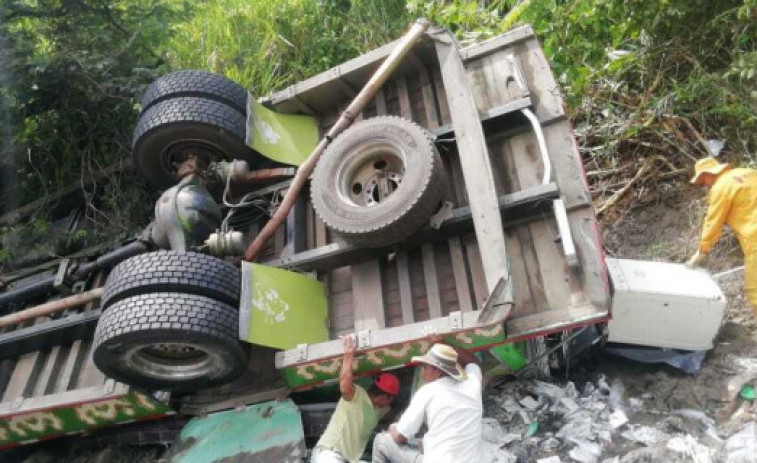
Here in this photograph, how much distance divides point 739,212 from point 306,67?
371cm

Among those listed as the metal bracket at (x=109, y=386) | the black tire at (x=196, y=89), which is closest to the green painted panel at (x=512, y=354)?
the metal bracket at (x=109, y=386)

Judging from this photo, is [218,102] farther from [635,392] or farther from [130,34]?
[635,392]

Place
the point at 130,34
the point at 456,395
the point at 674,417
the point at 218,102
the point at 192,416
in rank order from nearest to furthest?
1. the point at 456,395
2. the point at 674,417
3. the point at 192,416
4. the point at 218,102
5. the point at 130,34

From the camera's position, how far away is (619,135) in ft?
15.2

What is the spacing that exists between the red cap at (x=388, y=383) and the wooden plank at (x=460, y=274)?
66 cm

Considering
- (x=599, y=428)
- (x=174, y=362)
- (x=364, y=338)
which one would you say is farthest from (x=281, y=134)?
(x=599, y=428)

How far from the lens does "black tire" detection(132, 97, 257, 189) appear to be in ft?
12.8

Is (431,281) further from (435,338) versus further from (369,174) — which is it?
(369,174)

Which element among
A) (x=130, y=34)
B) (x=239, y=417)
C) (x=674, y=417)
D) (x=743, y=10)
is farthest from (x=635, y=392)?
(x=130, y=34)

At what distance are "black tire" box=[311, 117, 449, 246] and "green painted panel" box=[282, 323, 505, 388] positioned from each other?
59 cm

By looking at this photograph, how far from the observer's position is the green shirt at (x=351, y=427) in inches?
127

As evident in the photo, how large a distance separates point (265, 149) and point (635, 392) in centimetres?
267

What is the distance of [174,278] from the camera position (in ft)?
10.3

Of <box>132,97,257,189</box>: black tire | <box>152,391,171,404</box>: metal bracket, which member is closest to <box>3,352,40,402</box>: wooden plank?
<box>152,391,171,404</box>: metal bracket
